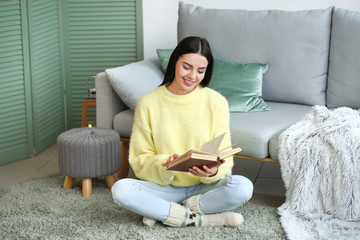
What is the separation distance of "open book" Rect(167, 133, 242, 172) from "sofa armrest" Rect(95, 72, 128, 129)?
0.91 m

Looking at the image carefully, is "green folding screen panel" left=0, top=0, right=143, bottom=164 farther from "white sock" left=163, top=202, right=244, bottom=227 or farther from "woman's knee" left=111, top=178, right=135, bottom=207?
"white sock" left=163, top=202, right=244, bottom=227

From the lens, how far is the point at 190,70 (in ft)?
7.74

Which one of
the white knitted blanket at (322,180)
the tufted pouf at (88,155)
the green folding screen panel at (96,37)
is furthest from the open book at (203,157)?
the green folding screen panel at (96,37)

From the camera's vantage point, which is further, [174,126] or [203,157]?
[174,126]

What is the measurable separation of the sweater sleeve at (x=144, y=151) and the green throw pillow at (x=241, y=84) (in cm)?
65

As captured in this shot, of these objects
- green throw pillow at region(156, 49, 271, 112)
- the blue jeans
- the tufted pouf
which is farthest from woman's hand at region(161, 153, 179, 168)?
green throw pillow at region(156, 49, 271, 112)

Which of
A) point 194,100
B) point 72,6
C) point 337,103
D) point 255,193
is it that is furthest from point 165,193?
point 72,6

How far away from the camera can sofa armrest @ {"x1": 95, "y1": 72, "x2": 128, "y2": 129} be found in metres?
3.01

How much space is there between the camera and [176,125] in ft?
8.07

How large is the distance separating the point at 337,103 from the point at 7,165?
6.11 ft

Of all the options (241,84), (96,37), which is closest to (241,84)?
(241,84)

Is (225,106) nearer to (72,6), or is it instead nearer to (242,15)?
(242,15)

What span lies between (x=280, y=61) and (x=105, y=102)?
94cm

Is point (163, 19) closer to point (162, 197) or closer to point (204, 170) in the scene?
point (162, 197)
